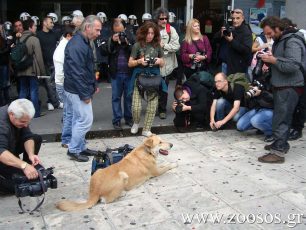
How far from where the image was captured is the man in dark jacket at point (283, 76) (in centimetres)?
481

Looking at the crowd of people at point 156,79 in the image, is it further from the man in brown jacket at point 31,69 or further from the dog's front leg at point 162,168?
the dog's front leg at point 162,168

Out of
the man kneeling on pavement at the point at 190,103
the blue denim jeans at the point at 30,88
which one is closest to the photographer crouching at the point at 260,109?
the man kneeling on pavement at the point at 190,103

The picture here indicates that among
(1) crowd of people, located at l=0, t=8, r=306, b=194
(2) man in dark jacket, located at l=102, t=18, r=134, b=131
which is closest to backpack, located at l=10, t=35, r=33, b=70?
(1) crowd of people, located at l=0, t=8, r=306, b=194

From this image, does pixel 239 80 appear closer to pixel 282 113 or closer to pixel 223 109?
pixel 223 109

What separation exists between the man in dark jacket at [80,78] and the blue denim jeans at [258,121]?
2337mm

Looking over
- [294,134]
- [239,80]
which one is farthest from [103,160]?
[294,134]

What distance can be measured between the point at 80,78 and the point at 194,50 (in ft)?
8.62

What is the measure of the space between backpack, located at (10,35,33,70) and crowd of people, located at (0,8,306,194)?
0.02 m

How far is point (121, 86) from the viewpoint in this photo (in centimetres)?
634

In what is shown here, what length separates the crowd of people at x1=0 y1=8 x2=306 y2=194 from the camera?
480 cm

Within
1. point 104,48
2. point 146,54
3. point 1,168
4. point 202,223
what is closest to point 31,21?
point 104,48

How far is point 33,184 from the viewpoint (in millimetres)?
3553

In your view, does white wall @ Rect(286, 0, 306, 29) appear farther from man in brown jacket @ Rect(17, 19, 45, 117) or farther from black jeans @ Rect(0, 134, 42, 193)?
black jeans @ Rect(0, 134, 42, 193)

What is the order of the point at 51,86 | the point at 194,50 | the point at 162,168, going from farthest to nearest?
the point at 51,86, the point at 194,50, the point at 162,168
